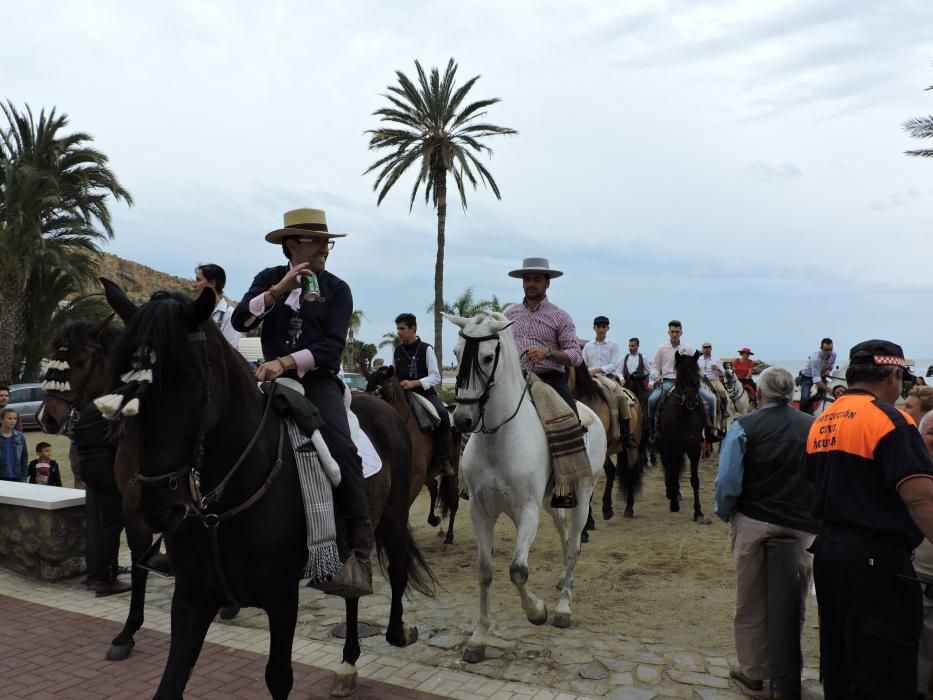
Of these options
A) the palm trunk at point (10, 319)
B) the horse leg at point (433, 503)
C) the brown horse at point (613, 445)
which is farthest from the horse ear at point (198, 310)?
the palm trunk at point (10, 319)

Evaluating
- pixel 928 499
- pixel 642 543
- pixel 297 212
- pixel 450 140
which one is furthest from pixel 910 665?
pixel 450 140

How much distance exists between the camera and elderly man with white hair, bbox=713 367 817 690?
4.15m

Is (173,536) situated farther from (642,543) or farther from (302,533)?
(642,543)

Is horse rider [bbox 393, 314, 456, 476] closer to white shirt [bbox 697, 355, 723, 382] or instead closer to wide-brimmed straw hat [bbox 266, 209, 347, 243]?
wide-brimmed straw hat [bbox 266, 209, 347, 243]

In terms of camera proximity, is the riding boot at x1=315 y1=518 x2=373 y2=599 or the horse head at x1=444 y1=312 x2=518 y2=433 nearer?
the riding boot at x1=315 y1=518 x2=373 y2=599

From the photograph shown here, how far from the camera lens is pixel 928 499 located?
2893mm

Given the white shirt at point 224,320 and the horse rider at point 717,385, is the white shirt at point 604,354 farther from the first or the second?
the white shirt at point 224,320

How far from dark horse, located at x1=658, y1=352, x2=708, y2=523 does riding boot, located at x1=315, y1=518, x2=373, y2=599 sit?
7.37 m

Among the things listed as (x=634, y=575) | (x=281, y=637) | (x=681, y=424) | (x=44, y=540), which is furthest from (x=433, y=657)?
(x=681, y=424)

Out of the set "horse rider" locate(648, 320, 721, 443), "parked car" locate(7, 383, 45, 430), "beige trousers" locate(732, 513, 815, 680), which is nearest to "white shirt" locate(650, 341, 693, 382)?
"horse rider" locate(648, 320, 721, 443)

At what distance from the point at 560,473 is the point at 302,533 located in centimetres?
273

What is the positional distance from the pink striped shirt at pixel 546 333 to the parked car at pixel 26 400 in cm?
2110

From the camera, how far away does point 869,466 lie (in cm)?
315

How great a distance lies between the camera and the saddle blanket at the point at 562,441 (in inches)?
218
